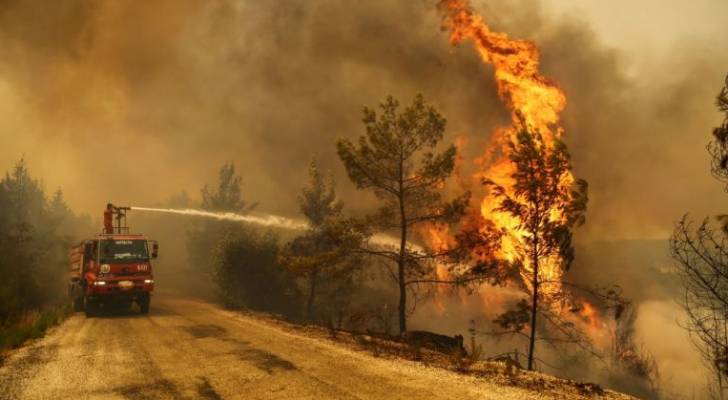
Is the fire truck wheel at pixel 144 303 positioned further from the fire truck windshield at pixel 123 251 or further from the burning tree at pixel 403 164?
the burning tree at pixel 403 164

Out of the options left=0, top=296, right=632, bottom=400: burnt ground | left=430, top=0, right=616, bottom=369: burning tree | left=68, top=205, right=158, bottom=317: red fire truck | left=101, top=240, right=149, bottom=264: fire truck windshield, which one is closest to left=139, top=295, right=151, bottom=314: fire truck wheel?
left=68, top=205, right=158, bottom=317: red fire truck

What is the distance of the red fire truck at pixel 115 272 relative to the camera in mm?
19000

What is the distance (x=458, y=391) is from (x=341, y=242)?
1000cm

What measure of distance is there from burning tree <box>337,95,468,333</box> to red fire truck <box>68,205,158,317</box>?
9.26 m

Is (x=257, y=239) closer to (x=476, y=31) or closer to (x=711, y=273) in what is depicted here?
(x=476, y=31)

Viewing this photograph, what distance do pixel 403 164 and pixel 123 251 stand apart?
12192 mm

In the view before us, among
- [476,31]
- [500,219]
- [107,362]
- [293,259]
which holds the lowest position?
[107,362]

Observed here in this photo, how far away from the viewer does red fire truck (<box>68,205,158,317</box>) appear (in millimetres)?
19000

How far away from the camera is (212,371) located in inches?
380

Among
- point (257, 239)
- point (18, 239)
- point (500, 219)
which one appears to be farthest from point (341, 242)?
point (18, 239)

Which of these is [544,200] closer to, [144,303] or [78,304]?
[144,303]

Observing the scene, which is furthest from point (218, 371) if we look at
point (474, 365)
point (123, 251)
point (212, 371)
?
point (123, 251)

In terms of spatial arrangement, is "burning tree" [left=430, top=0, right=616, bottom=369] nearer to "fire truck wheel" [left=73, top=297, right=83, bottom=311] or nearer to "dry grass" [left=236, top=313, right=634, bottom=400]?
"dry grass" [left=236, top=313, right=634, bottom=400]

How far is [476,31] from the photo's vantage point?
3009 cm
